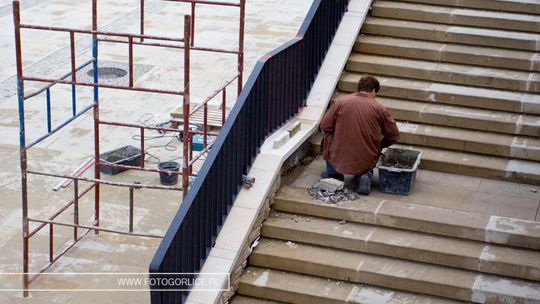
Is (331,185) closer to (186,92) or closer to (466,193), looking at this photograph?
(466,193)

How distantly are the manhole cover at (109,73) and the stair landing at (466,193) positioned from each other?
8.18 m

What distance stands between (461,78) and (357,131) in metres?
2.17

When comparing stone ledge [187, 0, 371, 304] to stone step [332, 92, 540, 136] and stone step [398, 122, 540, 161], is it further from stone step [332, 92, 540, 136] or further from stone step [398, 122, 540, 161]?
stone step [398, 122, 540, 161]

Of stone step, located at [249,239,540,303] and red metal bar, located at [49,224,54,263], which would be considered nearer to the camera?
stone step, located at [249,239,540,303]

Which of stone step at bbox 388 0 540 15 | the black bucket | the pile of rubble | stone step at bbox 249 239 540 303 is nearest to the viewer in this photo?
stone step at bbox 249 239 540 303

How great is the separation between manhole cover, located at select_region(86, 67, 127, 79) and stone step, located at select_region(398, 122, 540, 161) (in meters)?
8.25

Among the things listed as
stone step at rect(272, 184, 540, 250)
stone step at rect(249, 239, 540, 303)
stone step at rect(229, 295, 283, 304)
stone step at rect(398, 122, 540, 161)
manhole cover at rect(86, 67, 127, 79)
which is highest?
stone step at rect(398, 122, 540, 161)

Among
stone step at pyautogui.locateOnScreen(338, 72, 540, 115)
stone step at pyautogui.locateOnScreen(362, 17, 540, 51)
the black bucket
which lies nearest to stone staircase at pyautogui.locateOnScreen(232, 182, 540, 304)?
stone step at pyautogui.locateOnScreen(338, 72, 540, 115)

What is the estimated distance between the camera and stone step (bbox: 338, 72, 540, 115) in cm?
1099

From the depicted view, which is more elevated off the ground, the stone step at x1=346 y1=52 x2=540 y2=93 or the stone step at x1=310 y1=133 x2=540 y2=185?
the stone step at x1=346 y1=52 x2=540 y2=93

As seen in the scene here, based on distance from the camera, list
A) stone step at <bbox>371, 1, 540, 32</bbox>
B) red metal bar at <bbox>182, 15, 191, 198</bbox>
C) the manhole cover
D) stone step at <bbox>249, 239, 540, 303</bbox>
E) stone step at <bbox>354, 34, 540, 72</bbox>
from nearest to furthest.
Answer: stone step at <bbox>249, 239, 540, 303</bbox>, red metal bar at <bbox>182, 15, 191, 198</bbox>, stone step at <bbox>354, 34, 540, 72</bbox>, stone step at <bbox>371, 1, 540, 32</bbox>, the manhole cover

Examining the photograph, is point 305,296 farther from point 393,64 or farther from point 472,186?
point 393,64

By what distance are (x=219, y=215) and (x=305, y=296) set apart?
41.9 inches

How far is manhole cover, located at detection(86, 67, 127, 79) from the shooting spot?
18.1m
